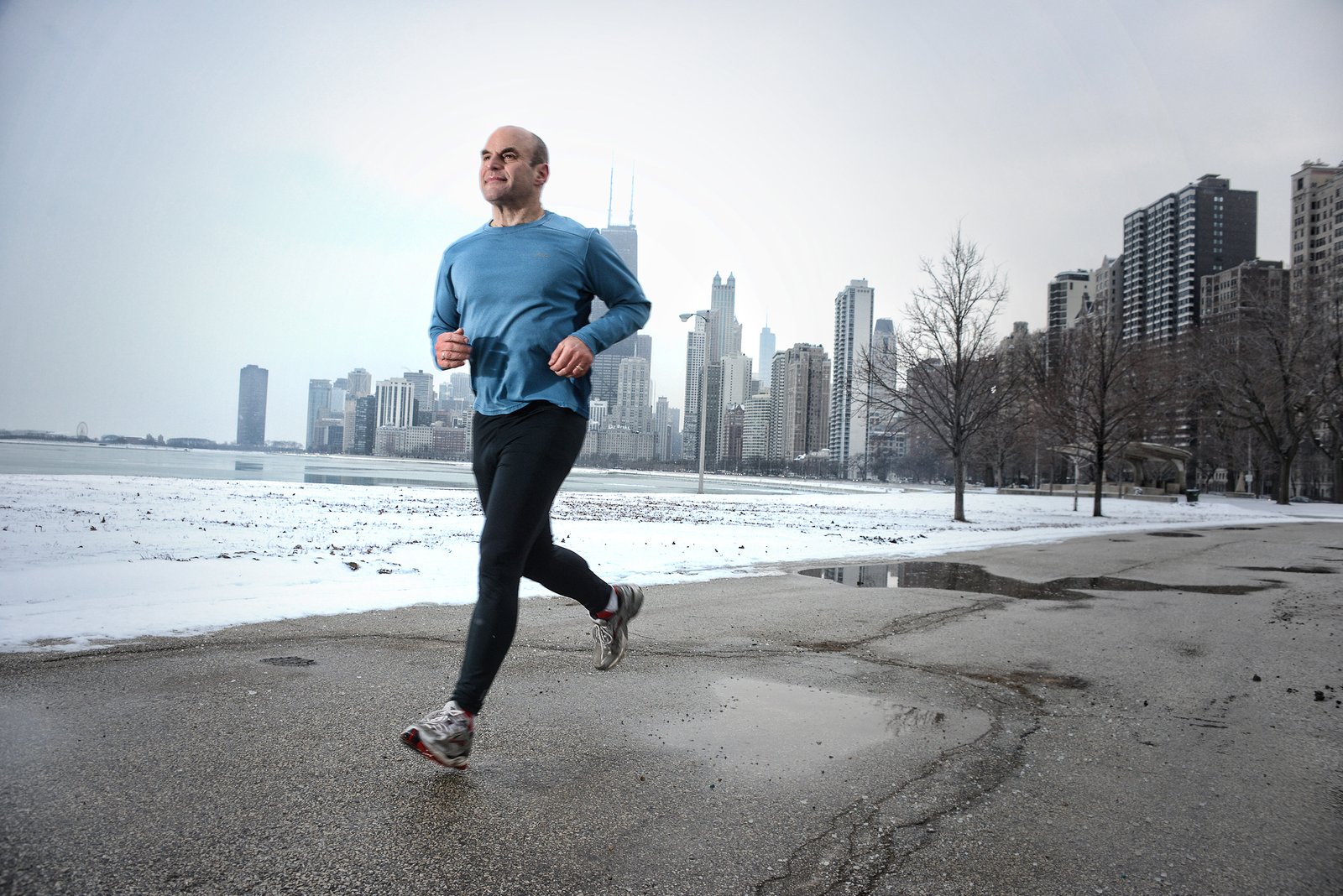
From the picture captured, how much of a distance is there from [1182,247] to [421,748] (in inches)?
3918

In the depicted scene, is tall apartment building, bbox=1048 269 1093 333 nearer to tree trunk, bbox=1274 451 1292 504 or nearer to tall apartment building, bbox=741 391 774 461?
tall apartment building, bbox=741 391 774 461

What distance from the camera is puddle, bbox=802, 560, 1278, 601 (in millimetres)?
6977

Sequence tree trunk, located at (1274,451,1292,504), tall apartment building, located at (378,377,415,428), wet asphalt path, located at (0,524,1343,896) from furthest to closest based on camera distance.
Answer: tall apartment building, located at (378,377,415,428)
tree trunk, located at (1274,451,1292,504)
wet asphalt path, located at (0,524,1343,896)

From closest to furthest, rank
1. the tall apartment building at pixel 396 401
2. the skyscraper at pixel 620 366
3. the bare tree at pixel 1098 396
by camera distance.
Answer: the bare tree at pixel 1098 396 < the skyscraper at pixel 620 366 < the tall apartment building at pixel 396 401

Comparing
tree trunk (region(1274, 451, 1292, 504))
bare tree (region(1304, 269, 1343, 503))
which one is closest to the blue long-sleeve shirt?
bare tree (region(1304, 269, 1343, 503))

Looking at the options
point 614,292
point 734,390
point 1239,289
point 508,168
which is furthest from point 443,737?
point 734,390

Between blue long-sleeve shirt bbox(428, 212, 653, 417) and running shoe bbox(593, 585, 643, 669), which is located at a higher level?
blue long-sleeve shirt bbox(428, 212, 653, 417)

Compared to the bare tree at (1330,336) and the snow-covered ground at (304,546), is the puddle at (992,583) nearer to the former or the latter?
the snow-covered ground at (304,546)

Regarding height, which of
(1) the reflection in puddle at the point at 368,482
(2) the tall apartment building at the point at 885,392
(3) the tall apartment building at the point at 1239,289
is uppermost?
(3) the tall apartment building at the point at 1239,289

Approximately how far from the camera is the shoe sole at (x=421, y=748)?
7.48 feet

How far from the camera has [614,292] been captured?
2.92 metres

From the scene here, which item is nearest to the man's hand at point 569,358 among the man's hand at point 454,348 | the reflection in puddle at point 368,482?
the man's hand at point 454,348

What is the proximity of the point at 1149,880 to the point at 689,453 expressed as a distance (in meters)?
119

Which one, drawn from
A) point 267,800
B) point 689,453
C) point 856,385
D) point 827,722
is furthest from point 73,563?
point 689,453
